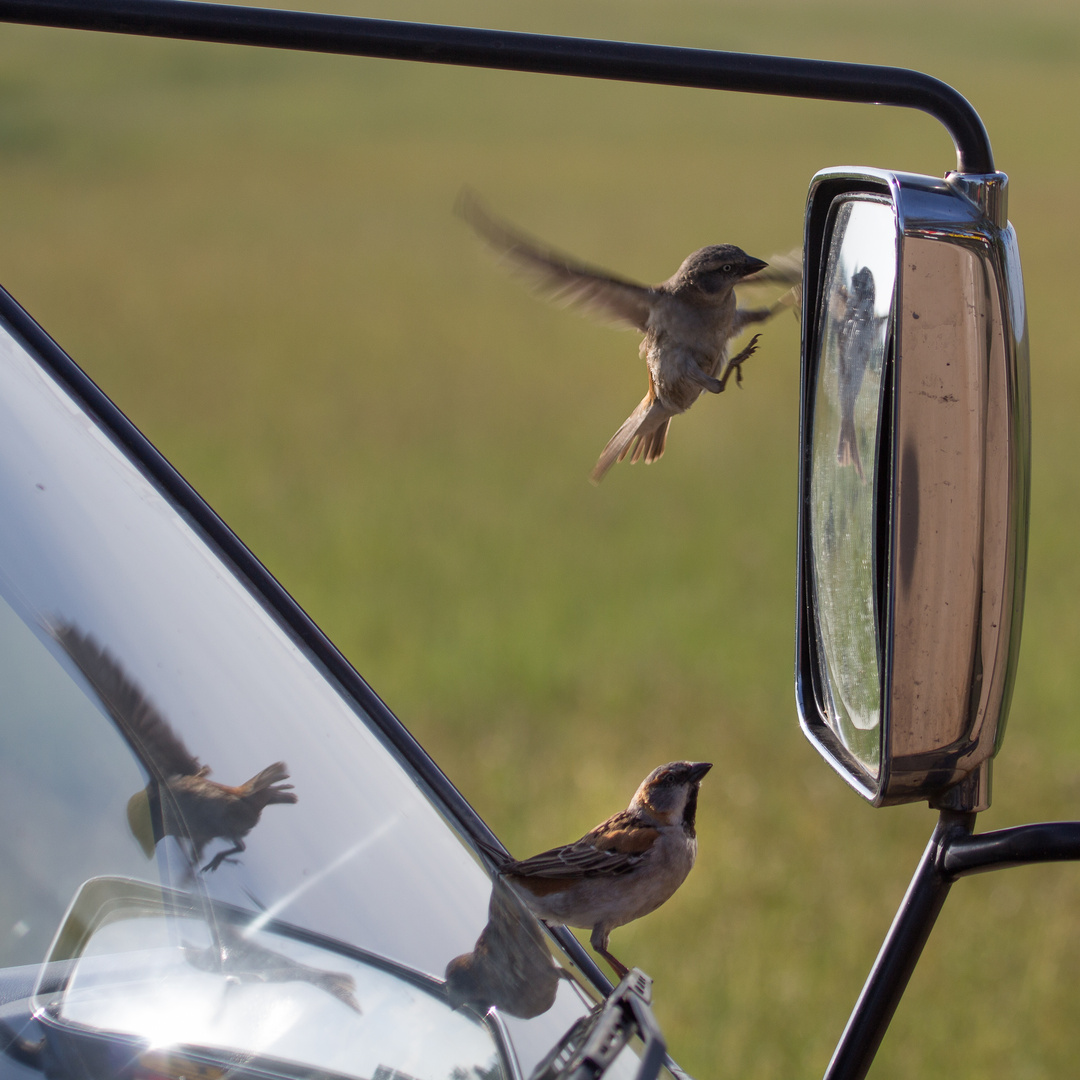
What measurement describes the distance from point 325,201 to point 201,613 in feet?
99.5

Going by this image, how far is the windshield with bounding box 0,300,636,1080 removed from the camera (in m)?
1.16

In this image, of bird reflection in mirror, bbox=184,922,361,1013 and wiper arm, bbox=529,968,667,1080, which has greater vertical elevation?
bird reflection in mirror, bbox=184,922,361,1013

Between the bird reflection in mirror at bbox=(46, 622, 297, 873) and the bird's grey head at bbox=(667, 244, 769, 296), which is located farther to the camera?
the bird's grey head at bbox=(667, 244, 769, 296)

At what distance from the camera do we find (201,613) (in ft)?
4.62

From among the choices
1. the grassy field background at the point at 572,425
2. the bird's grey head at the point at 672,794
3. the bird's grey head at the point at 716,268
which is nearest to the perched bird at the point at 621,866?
the bird's grey head at the point at 672,794

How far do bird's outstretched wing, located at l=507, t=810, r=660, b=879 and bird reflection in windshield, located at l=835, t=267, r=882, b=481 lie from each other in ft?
1.85

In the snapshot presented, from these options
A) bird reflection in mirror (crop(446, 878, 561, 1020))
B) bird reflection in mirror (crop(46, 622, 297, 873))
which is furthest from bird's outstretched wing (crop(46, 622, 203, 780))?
bird reflection in mirror (crop(446, 878, 561, 1020))

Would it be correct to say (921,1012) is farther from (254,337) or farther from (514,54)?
(254,337)

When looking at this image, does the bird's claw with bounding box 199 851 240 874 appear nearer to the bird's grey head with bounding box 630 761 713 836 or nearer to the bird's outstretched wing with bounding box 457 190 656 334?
the bird's grey head with bounding box 630 761 713 836

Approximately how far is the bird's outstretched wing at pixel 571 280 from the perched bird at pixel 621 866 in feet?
2.64

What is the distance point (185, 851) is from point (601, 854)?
58 centimetres

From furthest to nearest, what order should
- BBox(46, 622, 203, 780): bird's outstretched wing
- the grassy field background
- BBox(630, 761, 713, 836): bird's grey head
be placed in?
the grassy field background → BBox(630, 761, 713, 836): bird's grey head → BBox(46, 622, 203, 780): bird's outstretched wing

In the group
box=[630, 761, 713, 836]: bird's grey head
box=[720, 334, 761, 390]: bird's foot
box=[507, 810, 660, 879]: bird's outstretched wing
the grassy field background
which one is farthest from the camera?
the grassy field background

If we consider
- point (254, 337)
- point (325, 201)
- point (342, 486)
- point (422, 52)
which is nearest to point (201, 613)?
point (422, 52)
